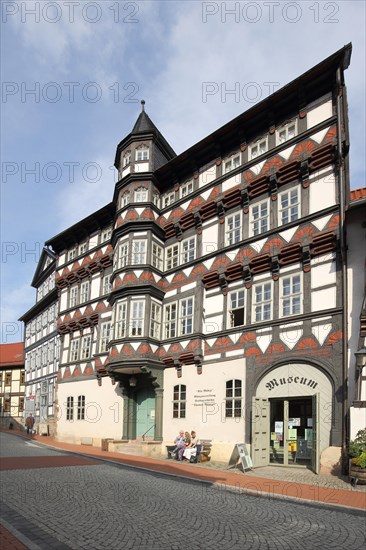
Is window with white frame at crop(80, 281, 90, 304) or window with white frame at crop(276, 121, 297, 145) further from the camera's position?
window with white frame at crop(80, 281, 90, 304)

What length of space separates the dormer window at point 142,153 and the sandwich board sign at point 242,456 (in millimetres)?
14742

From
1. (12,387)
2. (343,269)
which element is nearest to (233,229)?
(343,269)

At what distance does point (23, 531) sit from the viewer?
8.03m

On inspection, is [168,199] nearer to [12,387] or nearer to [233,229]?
[233,229]

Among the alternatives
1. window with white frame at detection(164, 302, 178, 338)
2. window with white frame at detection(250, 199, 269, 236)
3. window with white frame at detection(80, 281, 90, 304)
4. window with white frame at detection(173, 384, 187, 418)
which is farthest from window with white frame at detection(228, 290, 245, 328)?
window with white frame at detection(80, 281, 90, 304)

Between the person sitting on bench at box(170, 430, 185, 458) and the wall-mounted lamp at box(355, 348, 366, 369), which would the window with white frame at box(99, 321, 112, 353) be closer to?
the person sitting on bench at box(170, 430, 185, 458)

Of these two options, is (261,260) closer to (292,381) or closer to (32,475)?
(292,381)

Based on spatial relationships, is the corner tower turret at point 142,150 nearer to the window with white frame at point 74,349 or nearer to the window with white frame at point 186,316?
the window with white frame at point 186,316

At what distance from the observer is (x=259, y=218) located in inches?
777

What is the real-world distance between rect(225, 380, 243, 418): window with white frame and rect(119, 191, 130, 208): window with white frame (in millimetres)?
10662

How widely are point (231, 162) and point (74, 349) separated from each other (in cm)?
1554

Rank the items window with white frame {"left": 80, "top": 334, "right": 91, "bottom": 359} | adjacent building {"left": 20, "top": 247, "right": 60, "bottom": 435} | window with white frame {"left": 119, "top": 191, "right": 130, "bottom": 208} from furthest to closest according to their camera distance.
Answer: adjacent building {"left": 20, "top": 247, "right": 60, "bottom": 435}
window with white frame {"left": 80, "top": 334, "right": 91, "bottom": 359}
window with white frame {"left": 119, "top": 191, "right": 130, "bottom": 208}

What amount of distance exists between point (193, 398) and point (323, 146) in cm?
1105

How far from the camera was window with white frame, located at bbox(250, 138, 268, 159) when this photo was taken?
20359 mm
